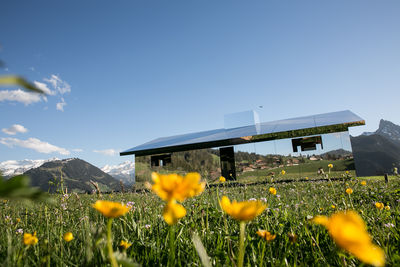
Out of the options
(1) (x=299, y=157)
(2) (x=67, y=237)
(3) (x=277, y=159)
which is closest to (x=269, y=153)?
(3) (x=277, y=159)

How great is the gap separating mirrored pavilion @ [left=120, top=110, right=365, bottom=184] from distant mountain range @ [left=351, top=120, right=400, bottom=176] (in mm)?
21232

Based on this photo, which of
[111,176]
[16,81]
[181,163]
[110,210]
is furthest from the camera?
[111,176]

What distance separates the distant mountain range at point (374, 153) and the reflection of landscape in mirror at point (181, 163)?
76.5ft

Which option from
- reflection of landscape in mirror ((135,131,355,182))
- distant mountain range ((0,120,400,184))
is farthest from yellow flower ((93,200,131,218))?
distant mountain range ((0,120,400,184))

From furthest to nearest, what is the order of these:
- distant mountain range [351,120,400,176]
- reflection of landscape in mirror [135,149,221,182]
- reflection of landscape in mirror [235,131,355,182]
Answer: distant mountain range [351,120,400,176], reflection of landscape in mirror [135,149,221,182], reflection of landscape in mirror [235,131,355,182]

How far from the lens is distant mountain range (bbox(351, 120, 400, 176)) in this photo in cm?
3383

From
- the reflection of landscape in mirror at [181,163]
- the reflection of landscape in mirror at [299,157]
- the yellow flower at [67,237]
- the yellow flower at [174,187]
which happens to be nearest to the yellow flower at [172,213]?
the yellow flower at [174,187]

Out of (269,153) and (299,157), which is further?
(269,153)

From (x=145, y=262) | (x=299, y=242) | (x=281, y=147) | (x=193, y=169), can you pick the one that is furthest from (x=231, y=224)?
(x=193, y=169)

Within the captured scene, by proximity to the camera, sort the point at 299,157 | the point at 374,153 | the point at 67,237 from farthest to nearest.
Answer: the point at 374,153 → the point at 299,157 → the point at 67,237

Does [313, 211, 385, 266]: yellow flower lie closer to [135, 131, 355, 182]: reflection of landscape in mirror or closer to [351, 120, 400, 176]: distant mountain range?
[135, 131, 355, 182]: reflection of landscape in mirror

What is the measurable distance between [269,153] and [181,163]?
15.9 ft

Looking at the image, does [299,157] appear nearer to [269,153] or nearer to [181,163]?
[269,153]

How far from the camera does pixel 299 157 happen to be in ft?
30.6
